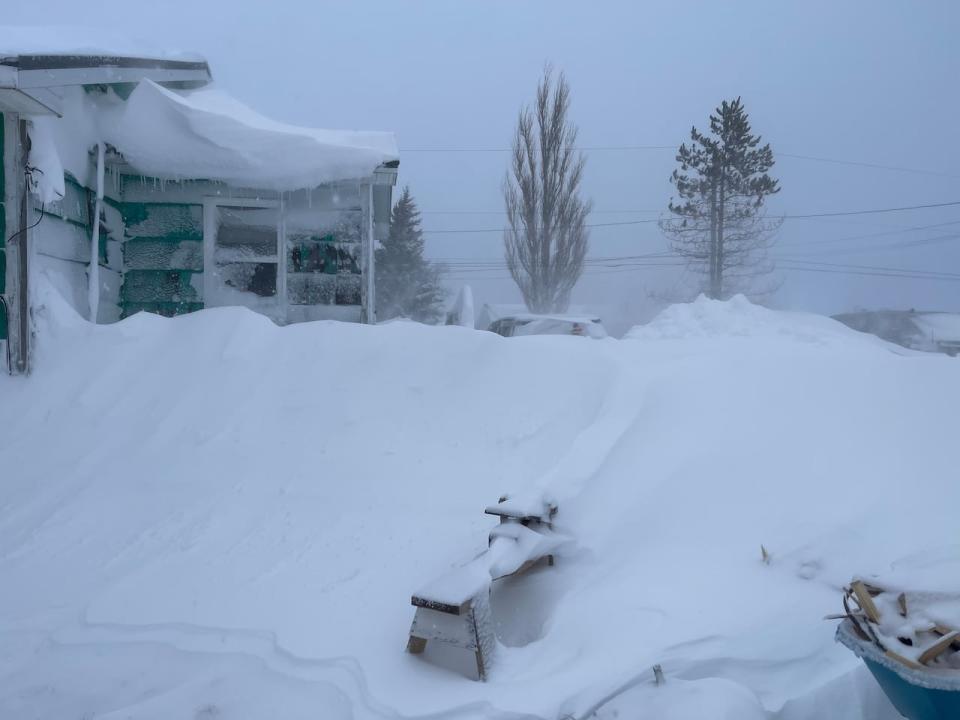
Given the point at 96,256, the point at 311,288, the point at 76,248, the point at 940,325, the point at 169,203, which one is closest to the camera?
the point at 76,248

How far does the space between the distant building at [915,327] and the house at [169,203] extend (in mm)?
17804

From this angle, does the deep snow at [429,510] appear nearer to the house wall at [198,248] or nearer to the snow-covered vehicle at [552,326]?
the house wall at [198,248]

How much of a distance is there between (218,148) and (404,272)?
25.5 meters

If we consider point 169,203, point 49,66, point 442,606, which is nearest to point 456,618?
point 442,606

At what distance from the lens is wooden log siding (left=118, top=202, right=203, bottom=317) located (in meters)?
8.07

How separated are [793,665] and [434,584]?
4.99 feet

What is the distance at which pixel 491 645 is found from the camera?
313 cm

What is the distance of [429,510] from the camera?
4547 millimetres

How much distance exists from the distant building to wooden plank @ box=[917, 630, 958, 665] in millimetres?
20025

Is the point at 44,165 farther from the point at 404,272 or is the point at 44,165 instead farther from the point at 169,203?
the point at 404,272

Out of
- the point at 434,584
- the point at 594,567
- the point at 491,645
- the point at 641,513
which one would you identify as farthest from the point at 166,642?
the point at 641,513

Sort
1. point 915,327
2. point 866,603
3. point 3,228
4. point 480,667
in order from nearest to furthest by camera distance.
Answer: point 866,603
point 480,667
point 3,228
point 915,327

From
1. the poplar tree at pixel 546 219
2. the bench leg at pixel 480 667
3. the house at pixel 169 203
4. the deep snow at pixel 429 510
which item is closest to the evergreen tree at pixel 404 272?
the poplar tree at pixel 546 219

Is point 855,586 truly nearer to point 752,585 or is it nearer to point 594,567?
point 752,585
